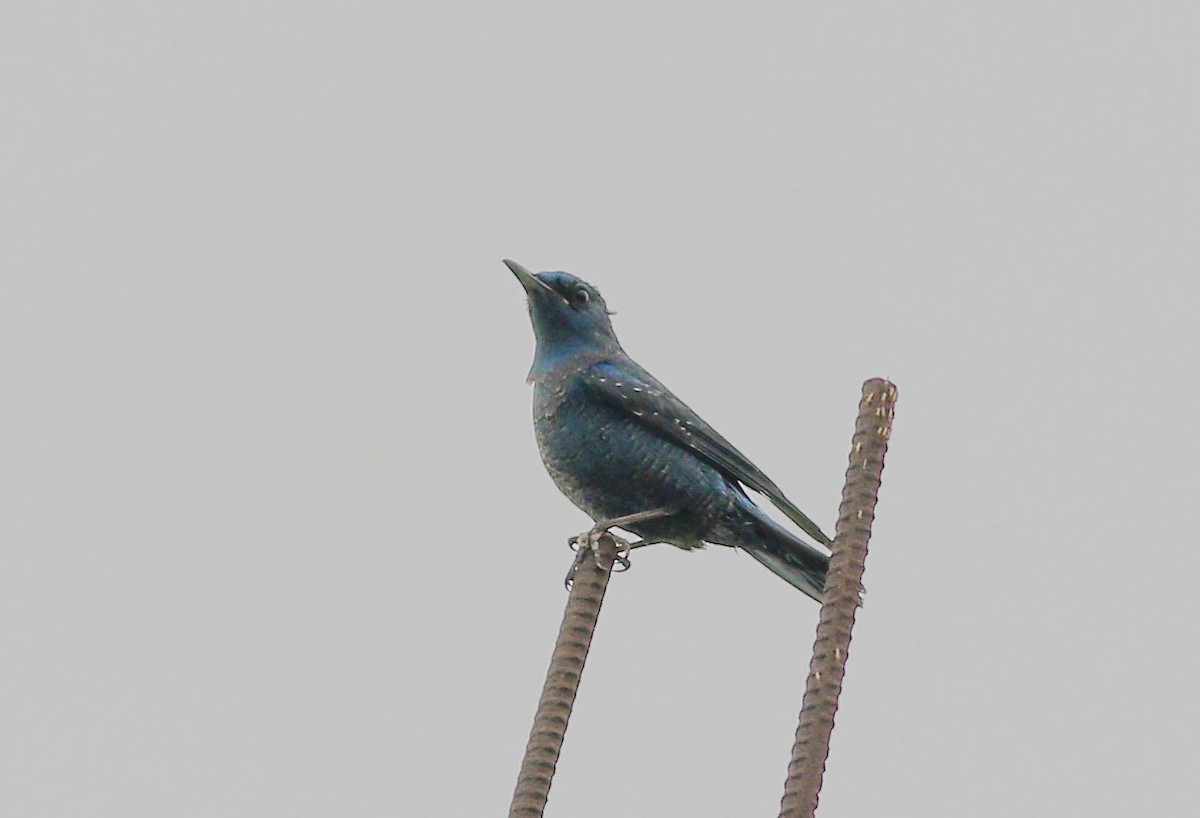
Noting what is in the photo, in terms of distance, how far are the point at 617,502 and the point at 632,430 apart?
1.15 ft

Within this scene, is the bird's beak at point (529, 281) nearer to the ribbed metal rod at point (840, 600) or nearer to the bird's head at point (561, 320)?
the bird's head at point (561, 320)

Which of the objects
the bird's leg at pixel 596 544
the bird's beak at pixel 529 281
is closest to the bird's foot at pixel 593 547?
the bird's leg at pixel 596 544

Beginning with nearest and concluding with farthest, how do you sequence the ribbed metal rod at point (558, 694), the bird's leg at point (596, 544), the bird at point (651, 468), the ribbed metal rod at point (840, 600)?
the ribbed metal rod at point (840, 600), the ribbed metal rod at point (558, 694), the bird's leg at point (596, 544), the bird at point (651, 468)

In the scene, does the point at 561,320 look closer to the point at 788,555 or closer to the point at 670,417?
the point at 670,417

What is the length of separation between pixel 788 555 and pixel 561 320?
1654mm

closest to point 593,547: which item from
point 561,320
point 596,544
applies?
point 596,544

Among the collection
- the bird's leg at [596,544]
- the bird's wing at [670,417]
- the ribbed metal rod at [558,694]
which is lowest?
the ribbed metal rod at [558,694]

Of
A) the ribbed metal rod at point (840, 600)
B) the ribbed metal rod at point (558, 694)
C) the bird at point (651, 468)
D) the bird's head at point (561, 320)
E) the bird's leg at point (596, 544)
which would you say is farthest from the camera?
the bird's head at point (561, 320)

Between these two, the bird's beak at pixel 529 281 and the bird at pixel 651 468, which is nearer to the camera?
the bird at pixel 651 468

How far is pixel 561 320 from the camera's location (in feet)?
27.0

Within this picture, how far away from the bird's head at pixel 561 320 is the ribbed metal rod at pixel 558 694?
2363 mm

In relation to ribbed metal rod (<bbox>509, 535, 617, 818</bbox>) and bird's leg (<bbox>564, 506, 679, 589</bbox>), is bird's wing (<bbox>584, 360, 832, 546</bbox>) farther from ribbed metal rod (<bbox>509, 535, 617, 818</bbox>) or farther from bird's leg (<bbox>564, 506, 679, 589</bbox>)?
ribbed metal rod (<bbox>509, 535, 617, 818</bbox>)

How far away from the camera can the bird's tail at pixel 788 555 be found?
7358 mm

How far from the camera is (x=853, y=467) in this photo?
5.63 m
